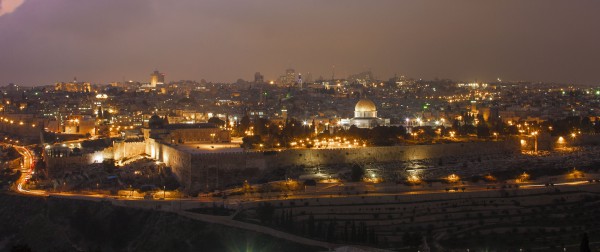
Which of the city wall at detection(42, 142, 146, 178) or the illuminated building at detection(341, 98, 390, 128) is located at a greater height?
the illuminated building at detection(341, 98, 390, 128)

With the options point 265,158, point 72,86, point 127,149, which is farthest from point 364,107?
point 72,86

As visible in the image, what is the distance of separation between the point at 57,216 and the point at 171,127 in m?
9.62

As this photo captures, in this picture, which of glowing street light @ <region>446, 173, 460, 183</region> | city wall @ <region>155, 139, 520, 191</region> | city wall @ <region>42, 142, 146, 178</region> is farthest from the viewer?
city wall @ <region>42, 142, 146, 178</region>

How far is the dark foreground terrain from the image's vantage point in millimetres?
20641

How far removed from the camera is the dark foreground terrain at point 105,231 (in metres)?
20.6

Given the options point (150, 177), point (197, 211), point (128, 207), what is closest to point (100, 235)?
point (128, 207)

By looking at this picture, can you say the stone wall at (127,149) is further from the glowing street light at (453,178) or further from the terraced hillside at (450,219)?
the glowing street light at (453,178)

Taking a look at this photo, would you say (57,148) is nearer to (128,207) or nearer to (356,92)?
(128,207)

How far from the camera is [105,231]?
2288 centimetres

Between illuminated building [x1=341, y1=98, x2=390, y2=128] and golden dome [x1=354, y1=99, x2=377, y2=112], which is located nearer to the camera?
illuminated building [x1=341, y1=98, x2=390, y2=128]

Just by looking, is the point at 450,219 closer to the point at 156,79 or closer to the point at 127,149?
the point at 127,149

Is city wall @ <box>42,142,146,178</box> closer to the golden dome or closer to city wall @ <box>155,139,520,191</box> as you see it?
city wall @ <box>155,139,520,191</box>

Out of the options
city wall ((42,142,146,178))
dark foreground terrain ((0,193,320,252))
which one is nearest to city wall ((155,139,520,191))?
city wall ((42,142,146,178))

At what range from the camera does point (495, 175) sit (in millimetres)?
28141
